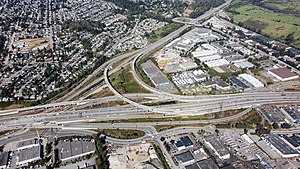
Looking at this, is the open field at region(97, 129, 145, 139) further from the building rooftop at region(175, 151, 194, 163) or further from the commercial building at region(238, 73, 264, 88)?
the commercial building at region(238, 73, 264, 88)

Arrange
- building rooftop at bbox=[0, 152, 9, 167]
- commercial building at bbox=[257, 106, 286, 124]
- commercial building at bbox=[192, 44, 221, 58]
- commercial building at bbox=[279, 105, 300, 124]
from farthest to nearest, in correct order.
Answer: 1. commercial building at bbox=[192, 44, 221, 58]
2. commercial building at bbox=[279, 105, 300, 124]
3. commercial building at bbox=[257, 106, 286, 124]
4. building rooftop at bbox=[0, 152, 9, 167]

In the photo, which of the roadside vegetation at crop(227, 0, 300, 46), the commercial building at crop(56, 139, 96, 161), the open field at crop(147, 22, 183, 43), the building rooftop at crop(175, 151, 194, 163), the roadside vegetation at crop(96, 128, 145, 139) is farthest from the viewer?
the open field at crop(147, 22, 183, 43)

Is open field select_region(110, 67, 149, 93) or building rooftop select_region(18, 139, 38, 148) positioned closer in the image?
building rooftop select_region(18, 139, 38, 148)

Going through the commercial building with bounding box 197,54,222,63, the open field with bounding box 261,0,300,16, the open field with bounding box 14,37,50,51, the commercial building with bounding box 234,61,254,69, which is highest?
the open field with bounding box 261,0,300,16

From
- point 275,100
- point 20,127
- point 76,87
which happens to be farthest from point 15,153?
point 275,100

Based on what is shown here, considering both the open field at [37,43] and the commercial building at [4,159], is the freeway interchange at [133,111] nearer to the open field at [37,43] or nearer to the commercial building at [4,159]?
the commercial building at [4,159]

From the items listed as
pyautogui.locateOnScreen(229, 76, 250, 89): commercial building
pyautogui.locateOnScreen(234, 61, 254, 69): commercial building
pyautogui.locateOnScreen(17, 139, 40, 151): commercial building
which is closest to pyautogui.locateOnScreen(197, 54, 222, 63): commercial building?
pyautogui.locateOnScreen(234, 61, 254, 69): commercial building
